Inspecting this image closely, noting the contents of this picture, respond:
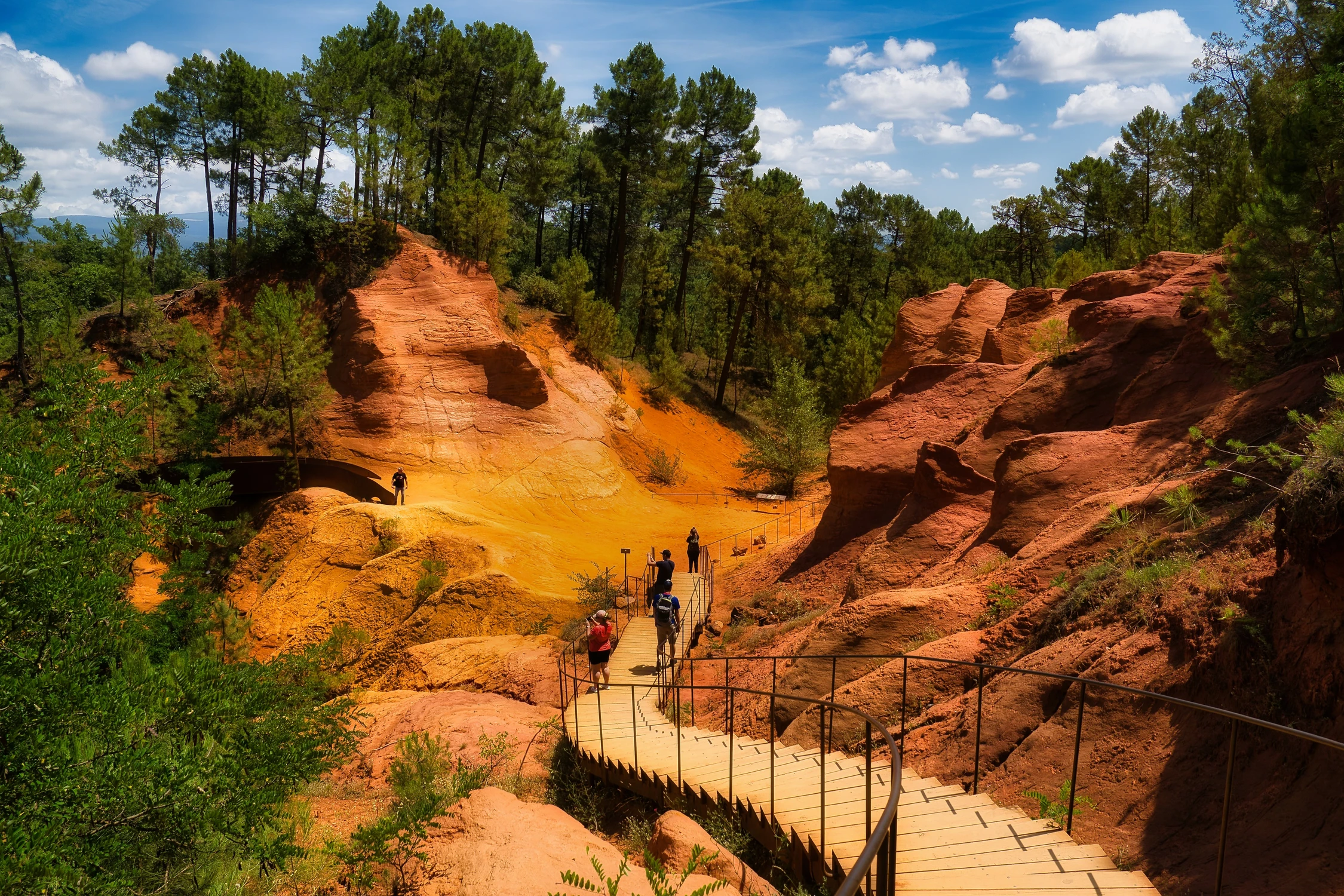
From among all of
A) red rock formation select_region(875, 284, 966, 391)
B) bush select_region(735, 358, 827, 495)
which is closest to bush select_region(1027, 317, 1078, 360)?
red rock formation select_region(875, 284, 966, 391)

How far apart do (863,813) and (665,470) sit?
3076 cm

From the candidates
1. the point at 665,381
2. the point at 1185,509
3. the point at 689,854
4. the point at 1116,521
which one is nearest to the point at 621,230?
the point at 665,381

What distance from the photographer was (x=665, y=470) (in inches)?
1465

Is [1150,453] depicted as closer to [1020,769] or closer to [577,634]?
[1020,769]

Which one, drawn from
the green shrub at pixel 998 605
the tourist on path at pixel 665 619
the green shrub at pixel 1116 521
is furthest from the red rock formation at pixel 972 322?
the green shrub at pixel 1116 521

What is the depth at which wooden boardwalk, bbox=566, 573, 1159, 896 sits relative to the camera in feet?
16.6

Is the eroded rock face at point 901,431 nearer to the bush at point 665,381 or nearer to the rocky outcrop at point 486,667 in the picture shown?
the rocky outcrop at point 486,667

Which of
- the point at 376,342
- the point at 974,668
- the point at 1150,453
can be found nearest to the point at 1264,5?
the point at 1150,453

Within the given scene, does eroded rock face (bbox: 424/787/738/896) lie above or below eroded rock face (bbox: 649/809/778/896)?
below

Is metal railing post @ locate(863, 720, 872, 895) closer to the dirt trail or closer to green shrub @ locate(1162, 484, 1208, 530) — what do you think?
green shrub @ locate(1162, 484, 1208, 530)

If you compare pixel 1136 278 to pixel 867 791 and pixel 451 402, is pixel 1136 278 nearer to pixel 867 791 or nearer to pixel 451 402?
pixel 867 791

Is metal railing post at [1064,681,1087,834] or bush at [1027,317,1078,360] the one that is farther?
bush at [1027,317,1078,360]

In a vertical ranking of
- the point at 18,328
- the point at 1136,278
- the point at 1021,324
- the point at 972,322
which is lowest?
the point at 18,328

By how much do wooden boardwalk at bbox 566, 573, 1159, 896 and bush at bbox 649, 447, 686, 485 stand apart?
25.5 meters
